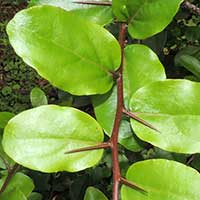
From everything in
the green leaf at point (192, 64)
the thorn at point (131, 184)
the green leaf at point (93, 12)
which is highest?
the green leaf at point (93, 12)

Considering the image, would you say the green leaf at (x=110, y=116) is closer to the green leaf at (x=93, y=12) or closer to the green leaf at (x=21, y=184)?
the green leaf at (x=93, y=12)

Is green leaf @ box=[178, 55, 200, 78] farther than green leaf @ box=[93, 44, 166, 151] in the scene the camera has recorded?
Yes

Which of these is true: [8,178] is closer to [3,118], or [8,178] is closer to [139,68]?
[3,118]

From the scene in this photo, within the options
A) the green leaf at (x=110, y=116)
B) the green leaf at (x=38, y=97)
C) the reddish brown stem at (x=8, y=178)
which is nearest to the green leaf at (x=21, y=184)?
the reddish brown stem at (x=8, y=178)

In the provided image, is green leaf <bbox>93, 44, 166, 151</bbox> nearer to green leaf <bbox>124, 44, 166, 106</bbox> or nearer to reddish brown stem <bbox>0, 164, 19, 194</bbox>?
green leaf <bbox>124, 44, 166, 106</bbox>

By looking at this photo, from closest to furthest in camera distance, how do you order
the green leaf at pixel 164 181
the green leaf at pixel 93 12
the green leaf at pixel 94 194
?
the green leaf at pixel 164 181, the green leaf at pixel 93 12, the green leaf at pixel 94 194

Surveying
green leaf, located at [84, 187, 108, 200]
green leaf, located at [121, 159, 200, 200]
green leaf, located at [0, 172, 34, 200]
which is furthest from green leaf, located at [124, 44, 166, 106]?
green leaf, located at [0, 172, 34, 200]

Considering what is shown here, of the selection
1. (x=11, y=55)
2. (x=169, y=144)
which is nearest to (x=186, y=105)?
(x=169, y=144)
